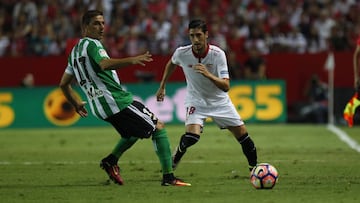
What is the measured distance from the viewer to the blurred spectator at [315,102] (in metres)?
25.1

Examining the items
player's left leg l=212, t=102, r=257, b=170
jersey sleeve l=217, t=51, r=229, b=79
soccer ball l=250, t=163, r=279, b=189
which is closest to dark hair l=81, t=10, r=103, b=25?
jersey sleeve l=217, t=51, r=229, b=79

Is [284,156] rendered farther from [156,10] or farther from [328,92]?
[156,10]

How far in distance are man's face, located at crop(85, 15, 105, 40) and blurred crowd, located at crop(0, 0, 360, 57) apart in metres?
14.4

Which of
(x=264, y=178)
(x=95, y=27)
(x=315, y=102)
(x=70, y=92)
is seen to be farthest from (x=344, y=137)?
(x=95, y=27)

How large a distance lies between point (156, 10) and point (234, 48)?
2.85 metres

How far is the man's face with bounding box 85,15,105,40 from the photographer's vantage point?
10.7 meters

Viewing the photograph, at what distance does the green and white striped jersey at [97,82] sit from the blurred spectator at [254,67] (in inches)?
580

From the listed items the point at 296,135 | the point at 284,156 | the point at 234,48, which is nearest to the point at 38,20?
the point at 234,48

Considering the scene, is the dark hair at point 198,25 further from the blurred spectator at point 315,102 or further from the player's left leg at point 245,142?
the blurred spectator at point 315,102

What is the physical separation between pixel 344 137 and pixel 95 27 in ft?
34.2

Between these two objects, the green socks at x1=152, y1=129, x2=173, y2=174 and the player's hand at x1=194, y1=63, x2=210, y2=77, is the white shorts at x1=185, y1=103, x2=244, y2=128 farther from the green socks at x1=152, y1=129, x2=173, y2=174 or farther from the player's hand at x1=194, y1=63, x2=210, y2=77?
the player's hand at x1=194, y1=63, x2=210, y2=77

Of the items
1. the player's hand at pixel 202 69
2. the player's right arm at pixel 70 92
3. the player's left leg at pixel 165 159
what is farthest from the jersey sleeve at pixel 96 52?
the player's left leg at pixel 165 159

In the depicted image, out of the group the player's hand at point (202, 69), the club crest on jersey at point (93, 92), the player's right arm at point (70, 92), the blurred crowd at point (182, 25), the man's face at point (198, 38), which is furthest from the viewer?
the blurred crowd at point (182, 25)

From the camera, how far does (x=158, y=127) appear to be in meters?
11.0
